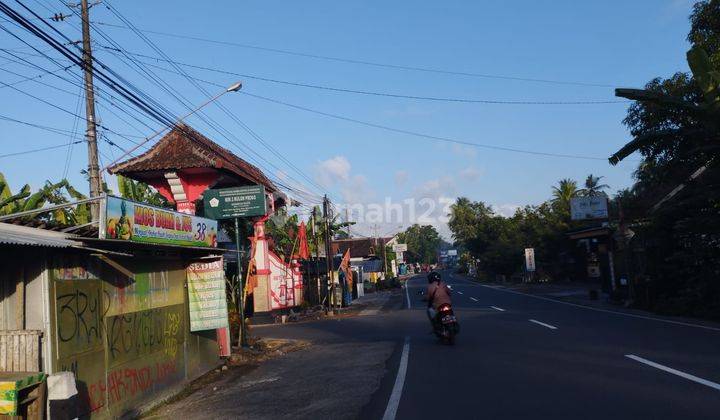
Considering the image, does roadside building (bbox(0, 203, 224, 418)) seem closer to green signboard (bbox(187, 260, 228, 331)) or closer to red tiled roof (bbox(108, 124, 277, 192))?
green signboard (bbox(187, 260, 228, 331))

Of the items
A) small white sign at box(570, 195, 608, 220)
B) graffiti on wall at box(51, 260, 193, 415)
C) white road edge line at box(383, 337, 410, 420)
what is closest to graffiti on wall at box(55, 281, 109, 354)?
graffiti on wall at box(51, 260, 193, 415)

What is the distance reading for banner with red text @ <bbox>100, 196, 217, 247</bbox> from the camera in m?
9.12

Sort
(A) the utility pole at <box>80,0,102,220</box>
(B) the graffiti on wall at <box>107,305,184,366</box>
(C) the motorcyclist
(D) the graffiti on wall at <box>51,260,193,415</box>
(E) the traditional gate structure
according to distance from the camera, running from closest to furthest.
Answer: (D) the graffiti on wall at <box>51,260,193,415</box>, (B) the graffiti on wall at <box>107,305,184,366</box>, (C) the motorcyclist, (A) the utility pole at <box>80,0,102,220</box>, (E) the traditional gate structure

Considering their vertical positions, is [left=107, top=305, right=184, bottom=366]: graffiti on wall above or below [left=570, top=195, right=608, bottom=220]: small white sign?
below

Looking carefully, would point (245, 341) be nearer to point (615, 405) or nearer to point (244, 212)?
point (244, 212)

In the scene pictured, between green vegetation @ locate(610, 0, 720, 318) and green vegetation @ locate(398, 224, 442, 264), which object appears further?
green vegetation @ locate(398, 224, 442, 264)

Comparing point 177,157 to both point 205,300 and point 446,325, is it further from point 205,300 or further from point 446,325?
point 446,325

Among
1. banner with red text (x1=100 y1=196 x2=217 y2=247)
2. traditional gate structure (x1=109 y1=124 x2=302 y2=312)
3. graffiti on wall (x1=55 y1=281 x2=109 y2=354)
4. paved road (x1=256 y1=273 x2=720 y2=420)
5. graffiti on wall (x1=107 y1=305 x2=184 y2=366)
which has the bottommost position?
paved road (x1=256 y1=273 x2=720 y2=420)

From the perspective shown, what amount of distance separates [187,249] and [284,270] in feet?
71.4

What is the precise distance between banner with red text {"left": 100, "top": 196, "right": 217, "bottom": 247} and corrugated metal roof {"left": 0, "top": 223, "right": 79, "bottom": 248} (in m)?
0.64

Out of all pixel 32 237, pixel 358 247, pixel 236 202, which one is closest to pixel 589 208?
pixel 236 202

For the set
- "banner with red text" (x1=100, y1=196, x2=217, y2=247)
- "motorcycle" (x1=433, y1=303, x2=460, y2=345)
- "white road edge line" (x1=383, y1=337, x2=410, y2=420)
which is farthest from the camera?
"motorcycle" (x1=433, y1=303, x2=460, y2=345)

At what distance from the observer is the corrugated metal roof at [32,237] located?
6.83 m

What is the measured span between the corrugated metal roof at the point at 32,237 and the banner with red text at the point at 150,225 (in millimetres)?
643
